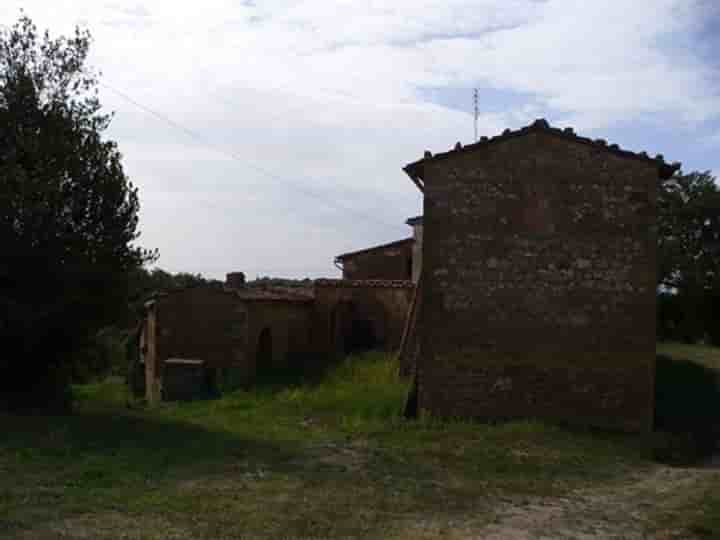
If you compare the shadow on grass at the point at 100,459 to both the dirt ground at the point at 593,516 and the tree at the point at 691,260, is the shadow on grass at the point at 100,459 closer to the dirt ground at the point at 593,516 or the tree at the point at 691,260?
the dirt ground at the point at 593,516

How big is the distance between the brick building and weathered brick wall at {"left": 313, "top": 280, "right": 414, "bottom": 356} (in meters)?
11.2

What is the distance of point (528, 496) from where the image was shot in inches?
380

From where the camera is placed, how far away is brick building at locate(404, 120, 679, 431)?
14.6 m

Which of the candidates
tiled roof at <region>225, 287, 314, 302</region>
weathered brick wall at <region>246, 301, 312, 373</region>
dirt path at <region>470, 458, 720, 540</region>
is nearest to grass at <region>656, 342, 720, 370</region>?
weathered brick wall at <region>246, 301, 312, 373</region>

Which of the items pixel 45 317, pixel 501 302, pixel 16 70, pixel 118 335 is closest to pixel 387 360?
pixel 501 302

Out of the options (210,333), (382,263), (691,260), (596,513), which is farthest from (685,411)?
(691,260)

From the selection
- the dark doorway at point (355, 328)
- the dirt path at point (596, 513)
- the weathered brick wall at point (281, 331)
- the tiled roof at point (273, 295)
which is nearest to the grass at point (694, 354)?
the dark doorway at point (355, 328)

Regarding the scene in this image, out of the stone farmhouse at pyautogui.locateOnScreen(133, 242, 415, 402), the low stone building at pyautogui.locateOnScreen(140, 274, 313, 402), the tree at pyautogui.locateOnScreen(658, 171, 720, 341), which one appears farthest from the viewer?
the tree at pyautogui.locateOnScreen(658, 171, 720, 341)

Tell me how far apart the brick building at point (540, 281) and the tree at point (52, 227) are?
5.79 metres

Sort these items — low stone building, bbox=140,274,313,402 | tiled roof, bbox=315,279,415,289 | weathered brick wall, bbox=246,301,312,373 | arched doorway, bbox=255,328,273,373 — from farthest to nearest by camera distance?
tiled roof, bbox=315,279,415,289, arched doorway, bbox=255,328,273,373, weathered brick wall, bbox=246,301,312,373, low stone building, bbox=140,274,313,402

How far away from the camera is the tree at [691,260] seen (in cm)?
3694

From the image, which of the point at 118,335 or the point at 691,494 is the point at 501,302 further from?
the point at 118,335

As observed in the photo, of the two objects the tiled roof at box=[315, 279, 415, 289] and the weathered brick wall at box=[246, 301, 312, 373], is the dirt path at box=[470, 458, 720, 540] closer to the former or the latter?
the weathered brick wall at box=[246, 301, 312, 373]

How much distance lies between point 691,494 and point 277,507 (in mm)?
5071
